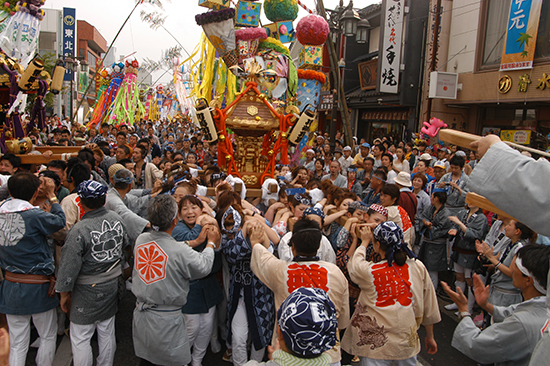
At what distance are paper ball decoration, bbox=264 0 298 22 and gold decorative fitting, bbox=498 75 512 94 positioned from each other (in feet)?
20.2

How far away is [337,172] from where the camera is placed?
6.55 meters

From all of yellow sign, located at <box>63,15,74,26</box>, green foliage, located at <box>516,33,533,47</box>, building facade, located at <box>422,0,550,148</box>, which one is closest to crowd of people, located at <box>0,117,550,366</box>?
building facade, located at <box>422,0,550,148</box>

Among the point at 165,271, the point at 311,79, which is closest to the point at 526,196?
the point at 165,271

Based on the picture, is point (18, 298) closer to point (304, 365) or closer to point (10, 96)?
point (304, 365)

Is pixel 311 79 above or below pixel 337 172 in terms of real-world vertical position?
above

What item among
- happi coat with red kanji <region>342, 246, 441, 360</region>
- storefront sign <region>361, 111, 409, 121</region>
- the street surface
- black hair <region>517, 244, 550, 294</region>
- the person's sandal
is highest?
storefront sign <region>361, 111, 409, 121</region>

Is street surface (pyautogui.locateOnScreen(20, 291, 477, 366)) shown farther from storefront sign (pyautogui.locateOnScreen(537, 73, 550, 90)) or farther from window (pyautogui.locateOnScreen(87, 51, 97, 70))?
window (pyautogui.locateOnScreen(87, 51, 97, 70))

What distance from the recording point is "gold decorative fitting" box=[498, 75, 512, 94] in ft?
34.0

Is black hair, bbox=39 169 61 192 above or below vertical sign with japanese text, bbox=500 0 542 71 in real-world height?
below

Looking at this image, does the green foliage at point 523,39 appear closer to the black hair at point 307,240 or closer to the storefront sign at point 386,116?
the storefront sign at point 386,116

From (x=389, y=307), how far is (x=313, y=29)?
8092 millimetres

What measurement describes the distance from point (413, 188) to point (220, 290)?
11.6ft

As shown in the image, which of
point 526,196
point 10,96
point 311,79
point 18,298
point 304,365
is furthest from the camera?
point 311,79

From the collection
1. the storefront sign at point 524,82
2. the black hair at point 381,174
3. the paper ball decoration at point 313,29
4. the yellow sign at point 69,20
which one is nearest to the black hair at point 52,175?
the black hair at point 381,174
